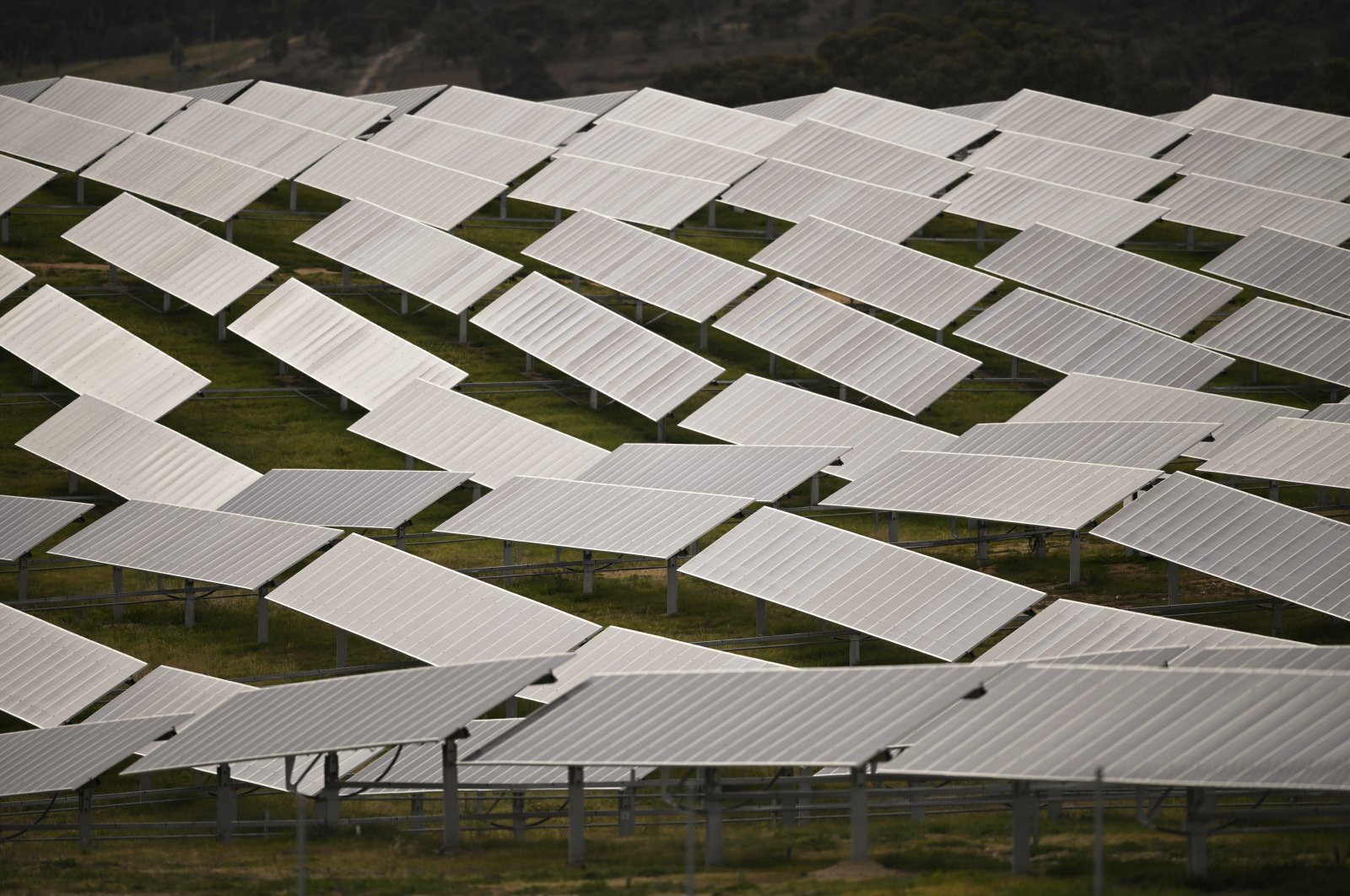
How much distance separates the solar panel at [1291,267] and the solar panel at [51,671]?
35636 mm

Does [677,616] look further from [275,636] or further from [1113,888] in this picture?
[1113,888]

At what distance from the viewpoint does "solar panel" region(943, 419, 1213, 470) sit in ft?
129

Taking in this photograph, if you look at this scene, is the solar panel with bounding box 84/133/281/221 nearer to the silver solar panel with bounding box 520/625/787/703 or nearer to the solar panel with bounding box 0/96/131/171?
the solar panel with bounding box 0/96/131/171

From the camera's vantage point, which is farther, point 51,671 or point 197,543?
point 197,543

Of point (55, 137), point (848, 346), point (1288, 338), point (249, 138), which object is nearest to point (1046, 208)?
point (1288, 338)

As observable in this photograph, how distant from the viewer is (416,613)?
34031mm

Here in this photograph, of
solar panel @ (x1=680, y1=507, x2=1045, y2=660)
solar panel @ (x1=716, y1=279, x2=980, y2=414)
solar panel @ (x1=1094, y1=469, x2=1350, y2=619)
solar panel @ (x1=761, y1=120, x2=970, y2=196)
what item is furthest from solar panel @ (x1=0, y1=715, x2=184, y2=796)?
solar panel @ (x1=761, y1=120, x2=970, y2=196)

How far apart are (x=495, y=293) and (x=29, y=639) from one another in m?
26.2

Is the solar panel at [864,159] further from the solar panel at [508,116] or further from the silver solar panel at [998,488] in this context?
the silver solar panel at [998,488]

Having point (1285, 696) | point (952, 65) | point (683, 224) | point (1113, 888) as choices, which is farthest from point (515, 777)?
point (952, 65)

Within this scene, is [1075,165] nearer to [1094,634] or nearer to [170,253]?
[170,253]

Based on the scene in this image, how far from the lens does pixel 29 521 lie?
3972cm

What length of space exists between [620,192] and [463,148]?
8.88m

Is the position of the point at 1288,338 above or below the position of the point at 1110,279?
below
